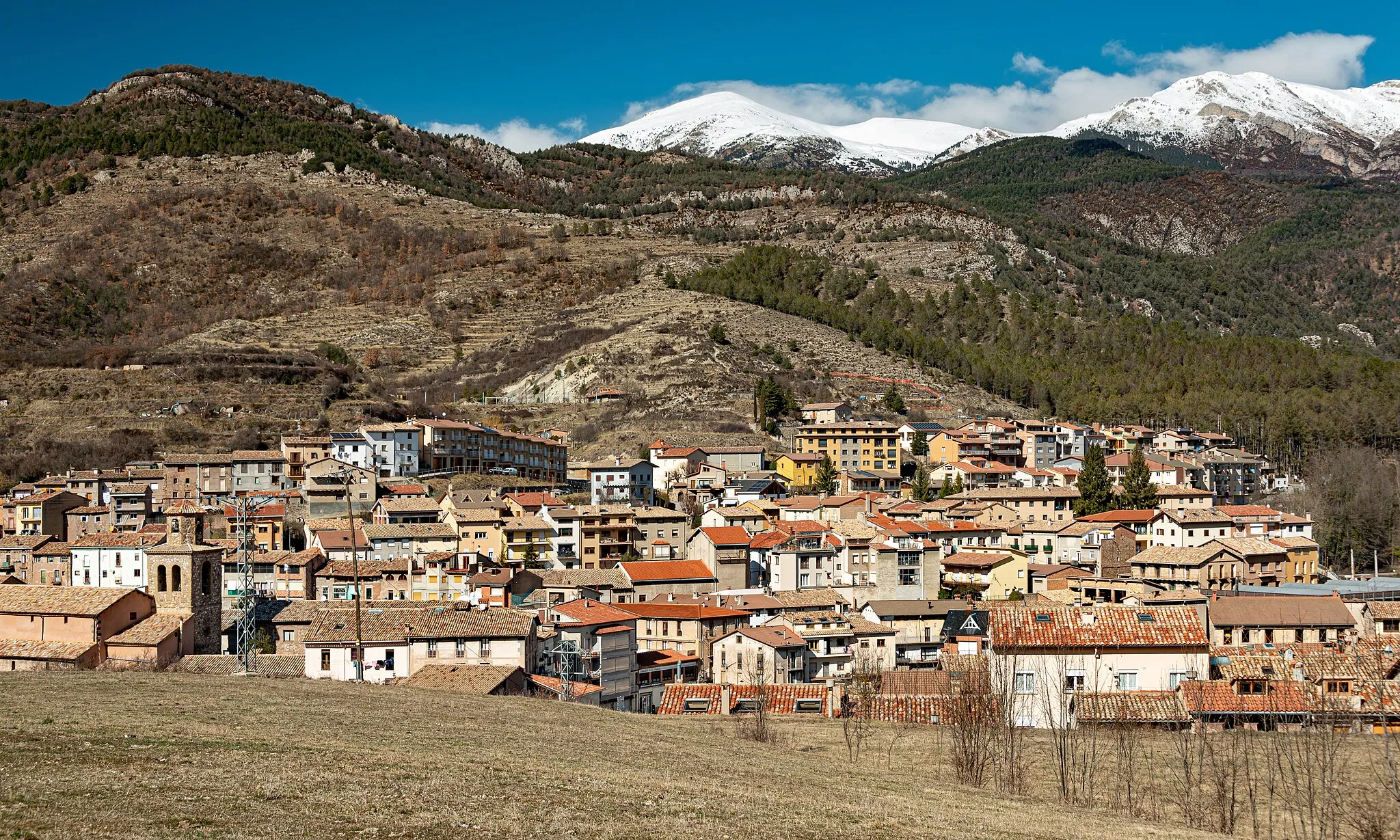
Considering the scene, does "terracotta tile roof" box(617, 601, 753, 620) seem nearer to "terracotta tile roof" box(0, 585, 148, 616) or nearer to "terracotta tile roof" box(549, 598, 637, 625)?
"terracotta tile roof" box(549, 598, 637, 625)

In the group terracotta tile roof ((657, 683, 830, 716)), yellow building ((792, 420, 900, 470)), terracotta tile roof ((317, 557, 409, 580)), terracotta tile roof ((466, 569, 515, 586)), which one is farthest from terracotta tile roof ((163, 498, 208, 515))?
yellow building ((792, 420, 900, 470))

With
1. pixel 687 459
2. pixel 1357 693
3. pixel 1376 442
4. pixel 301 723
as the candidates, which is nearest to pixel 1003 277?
pixel 1376 442

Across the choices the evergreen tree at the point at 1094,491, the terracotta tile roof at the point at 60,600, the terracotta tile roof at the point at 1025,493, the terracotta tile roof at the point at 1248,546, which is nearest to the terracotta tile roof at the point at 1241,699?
the terracotta tile roof at the point at 60,600

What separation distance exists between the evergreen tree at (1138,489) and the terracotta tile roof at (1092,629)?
132ft

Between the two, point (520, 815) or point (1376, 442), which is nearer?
point (520, 815)

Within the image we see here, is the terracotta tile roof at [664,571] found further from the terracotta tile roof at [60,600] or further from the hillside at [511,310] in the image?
the hillside at [511,310]

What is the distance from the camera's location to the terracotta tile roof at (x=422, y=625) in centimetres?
3675

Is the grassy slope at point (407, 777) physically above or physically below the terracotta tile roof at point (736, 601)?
above

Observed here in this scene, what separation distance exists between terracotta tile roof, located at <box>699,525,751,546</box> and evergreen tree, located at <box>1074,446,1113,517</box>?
20436 millimetres

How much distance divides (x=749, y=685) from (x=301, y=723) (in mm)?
19137

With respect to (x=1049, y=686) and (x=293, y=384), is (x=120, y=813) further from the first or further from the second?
(x=293, y=384)

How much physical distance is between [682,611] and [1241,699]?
805 inches

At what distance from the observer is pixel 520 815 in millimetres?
16312

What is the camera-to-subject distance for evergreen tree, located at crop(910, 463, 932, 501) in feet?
253
